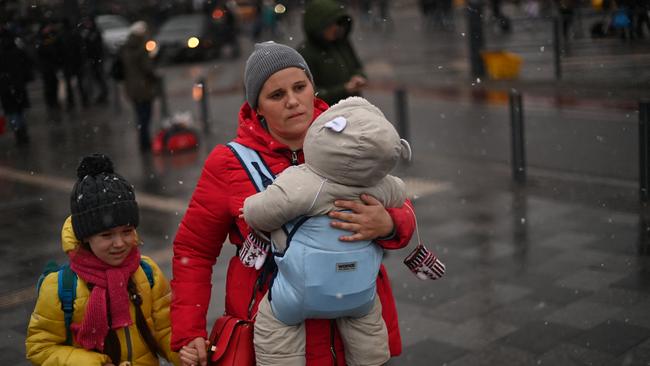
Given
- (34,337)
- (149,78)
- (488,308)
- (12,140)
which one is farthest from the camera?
(149,78)

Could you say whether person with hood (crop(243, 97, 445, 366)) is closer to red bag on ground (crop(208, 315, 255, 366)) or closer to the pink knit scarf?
red bag on ground (crop(208, 315, 255, 366))

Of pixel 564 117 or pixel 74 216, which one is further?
pixel 564 117

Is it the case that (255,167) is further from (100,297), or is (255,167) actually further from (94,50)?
(94,50)

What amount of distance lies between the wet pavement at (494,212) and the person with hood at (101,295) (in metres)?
2.08

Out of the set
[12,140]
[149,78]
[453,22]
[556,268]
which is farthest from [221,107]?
[453,22]

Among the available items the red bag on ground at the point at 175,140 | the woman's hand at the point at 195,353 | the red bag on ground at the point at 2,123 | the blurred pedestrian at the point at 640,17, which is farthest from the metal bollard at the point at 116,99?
the woman's hand at the point at 195,353

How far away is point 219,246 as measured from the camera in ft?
9.84

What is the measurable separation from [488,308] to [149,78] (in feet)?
30.3

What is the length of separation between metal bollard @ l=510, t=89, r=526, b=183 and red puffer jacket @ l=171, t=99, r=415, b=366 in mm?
6554

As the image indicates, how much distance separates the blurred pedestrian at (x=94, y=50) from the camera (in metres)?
14.4

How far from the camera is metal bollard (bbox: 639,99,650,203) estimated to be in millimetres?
7554

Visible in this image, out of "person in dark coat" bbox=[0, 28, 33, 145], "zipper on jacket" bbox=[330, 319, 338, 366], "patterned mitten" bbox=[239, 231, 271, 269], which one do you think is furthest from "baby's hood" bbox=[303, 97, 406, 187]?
"person in dark coat" bbox=[0, 28, 33, 145]

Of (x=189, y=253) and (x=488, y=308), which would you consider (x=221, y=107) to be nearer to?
(x=488, y=308)

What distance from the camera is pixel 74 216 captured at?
126 inches
